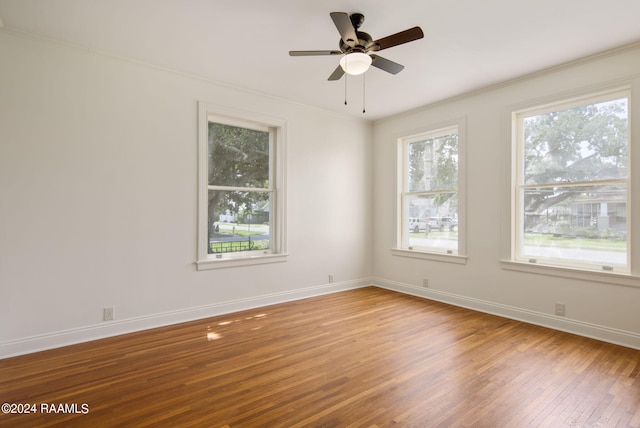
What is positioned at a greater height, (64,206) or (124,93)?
(124,93)

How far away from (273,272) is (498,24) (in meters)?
3.68

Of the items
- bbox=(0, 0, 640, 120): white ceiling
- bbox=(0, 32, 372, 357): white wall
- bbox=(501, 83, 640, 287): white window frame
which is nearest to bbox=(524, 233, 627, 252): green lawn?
bbox=(501, 83, 640, 287): white window frame

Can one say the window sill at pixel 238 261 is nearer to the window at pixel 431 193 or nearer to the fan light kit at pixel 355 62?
the window at pixel 431 193

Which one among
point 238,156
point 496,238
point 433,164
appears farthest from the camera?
point 433,164

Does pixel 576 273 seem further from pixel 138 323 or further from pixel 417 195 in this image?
pixel 138 323

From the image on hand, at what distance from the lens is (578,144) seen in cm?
353

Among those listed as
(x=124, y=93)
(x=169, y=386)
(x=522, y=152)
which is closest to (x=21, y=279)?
(x=169, y=386)

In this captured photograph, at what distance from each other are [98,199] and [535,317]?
484 centimetres

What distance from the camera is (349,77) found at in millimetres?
3879

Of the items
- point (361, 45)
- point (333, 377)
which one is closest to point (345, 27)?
point (361, 45)

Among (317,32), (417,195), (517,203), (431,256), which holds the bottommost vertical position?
(431,256)

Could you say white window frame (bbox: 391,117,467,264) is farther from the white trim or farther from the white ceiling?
the white trim

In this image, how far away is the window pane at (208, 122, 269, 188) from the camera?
13.7ft

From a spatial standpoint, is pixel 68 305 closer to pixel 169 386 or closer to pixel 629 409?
pixel 169 386
